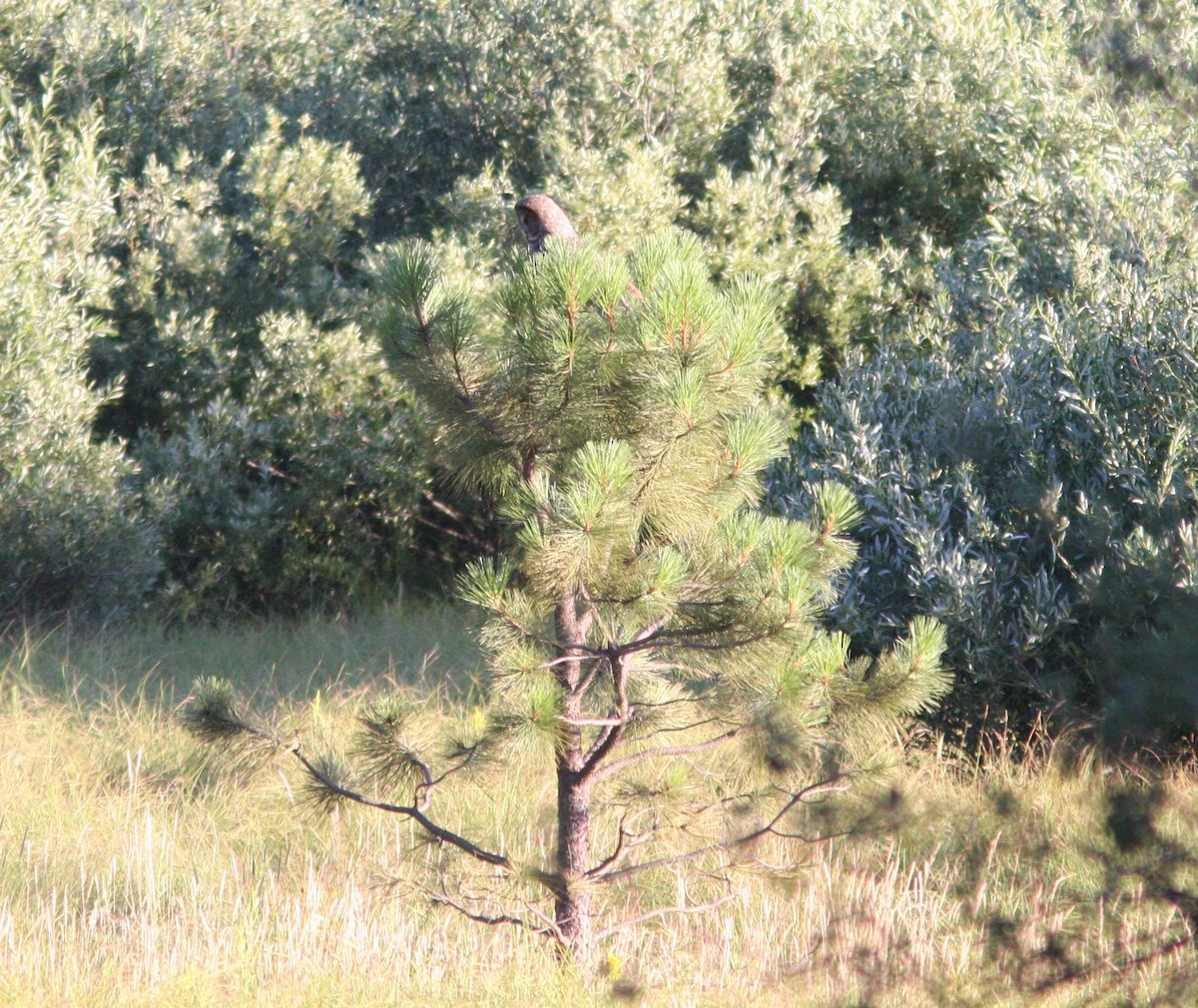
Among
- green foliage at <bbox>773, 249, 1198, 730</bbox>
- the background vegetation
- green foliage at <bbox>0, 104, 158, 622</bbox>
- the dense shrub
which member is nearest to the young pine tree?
green foliage at <bbox>773, 249, 1198, 730</bbox>

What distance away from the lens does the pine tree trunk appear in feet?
12.9

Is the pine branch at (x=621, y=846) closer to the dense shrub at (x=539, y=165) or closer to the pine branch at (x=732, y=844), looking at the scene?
the pine branch at (x=732, y=844)

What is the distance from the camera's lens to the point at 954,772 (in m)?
6.09

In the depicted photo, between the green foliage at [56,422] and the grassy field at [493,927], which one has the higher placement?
Answer: the green foliage at [56,422]

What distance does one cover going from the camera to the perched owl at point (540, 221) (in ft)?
12.8

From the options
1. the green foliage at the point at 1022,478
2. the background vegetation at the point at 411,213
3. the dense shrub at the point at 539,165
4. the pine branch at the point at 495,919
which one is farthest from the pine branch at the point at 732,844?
the dense shrub at the point at 539,165

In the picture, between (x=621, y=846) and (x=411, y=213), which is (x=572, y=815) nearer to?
(x=621, y=846)

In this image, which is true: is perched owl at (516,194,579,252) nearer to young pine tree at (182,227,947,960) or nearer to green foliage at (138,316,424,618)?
young pine tree at (182,227,947,960)

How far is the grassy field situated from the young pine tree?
0.36m

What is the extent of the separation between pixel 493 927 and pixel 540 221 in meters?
2.51

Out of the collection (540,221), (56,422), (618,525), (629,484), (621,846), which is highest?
(540,221)

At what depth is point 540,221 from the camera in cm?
393

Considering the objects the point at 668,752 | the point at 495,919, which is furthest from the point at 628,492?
the point at 495,919

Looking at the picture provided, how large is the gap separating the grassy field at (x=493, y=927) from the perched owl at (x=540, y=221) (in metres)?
1.86
